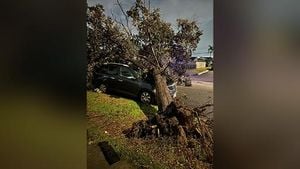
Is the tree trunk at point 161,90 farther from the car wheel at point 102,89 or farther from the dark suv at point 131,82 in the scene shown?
the car wheel at point 102,89

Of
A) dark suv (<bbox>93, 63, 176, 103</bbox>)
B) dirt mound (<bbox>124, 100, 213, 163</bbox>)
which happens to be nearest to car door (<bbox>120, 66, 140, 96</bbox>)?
dark suv (<bbox>93, 63, 176, 103</bbox>)

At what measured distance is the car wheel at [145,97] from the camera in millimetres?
2412

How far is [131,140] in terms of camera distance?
7.78 ft

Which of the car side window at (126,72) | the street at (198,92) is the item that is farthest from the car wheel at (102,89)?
the street at (198,92)

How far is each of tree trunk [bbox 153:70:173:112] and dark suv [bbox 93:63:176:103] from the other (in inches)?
1.0

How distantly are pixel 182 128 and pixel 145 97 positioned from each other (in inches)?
13.2

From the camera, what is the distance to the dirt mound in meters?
2.40

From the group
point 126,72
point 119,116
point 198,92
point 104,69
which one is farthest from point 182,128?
point 104,69

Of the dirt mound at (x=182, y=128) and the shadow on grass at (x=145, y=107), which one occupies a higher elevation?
the shadow on grass at (x=145, y=107)

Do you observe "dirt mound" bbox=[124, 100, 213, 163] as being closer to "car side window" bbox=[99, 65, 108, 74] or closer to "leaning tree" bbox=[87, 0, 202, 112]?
"leaning tree" bbox=[87, 0, 202, 112]
